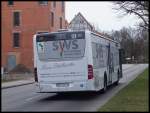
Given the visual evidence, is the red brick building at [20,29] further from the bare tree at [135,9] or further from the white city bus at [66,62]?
the white city bus at [66,62]

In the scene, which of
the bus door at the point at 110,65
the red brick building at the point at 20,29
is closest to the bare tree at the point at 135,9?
the bus door at the point at 110,65

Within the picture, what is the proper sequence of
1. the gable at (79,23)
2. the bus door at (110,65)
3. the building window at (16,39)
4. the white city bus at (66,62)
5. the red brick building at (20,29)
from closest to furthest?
the gable at (79,23), the white city bus at (66,62), the bus door at (110,65), the red brick building at (20,29), the building window at (16,39)

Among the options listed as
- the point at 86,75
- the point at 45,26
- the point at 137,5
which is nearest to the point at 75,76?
the point at 86,75

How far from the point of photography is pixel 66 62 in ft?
69.4

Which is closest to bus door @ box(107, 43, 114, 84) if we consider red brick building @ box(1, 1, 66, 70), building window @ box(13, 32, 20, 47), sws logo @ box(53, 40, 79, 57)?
sws logo @ box(53, 40, 79, 57)

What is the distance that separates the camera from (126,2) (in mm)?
32906

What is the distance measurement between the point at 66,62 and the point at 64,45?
2.37ft

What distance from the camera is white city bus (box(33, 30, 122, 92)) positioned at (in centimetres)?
2094

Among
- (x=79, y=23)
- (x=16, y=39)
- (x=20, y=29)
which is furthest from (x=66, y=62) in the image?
(x=16, y=39)

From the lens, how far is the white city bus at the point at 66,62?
20938 mm

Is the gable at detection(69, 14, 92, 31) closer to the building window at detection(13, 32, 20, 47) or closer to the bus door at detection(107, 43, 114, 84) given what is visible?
the bus door at detection(107, 43, 114, 84)

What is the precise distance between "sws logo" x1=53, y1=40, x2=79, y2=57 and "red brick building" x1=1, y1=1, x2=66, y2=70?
5082cm

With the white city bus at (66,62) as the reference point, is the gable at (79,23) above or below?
above

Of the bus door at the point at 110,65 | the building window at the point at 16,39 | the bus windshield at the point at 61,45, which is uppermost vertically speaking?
the building window at the point at 16,39
